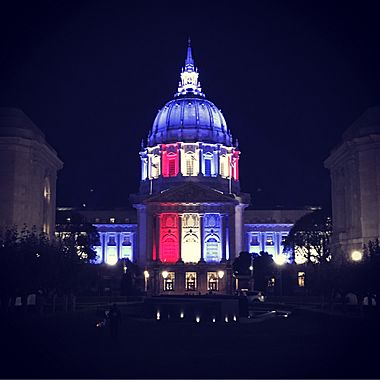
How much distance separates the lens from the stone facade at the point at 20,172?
88.9m

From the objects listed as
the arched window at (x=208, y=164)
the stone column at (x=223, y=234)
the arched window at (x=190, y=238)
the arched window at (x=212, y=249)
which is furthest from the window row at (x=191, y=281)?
the arched window at (x=208, y=164)

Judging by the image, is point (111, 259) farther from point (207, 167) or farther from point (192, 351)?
point (192, 351)

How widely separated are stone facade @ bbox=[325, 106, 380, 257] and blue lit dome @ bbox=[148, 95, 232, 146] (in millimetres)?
65723

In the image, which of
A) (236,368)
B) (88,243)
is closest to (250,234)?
(88,243)

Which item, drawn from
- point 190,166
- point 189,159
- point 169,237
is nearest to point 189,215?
point 169,237

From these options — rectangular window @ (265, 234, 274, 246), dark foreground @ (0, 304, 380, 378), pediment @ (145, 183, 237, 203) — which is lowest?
dark foreground @ (0, 304, 380, 378)

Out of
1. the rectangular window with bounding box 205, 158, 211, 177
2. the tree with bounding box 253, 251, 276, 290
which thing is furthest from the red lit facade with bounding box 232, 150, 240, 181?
the tree with bounding box 253, 251, 276, 290

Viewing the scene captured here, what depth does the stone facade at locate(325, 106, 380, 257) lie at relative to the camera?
9188 cm

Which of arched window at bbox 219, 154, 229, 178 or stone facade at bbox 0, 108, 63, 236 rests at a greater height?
arched window at bbox 219, 154, 229, 178

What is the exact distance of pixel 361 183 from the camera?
93.3m

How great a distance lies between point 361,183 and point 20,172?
140 feet

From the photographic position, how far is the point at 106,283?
143625mm

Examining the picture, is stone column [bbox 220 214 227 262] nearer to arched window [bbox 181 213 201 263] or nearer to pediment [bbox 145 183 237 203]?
pediment [bbox 145 183 237 203]

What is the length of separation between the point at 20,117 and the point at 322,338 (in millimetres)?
66983
